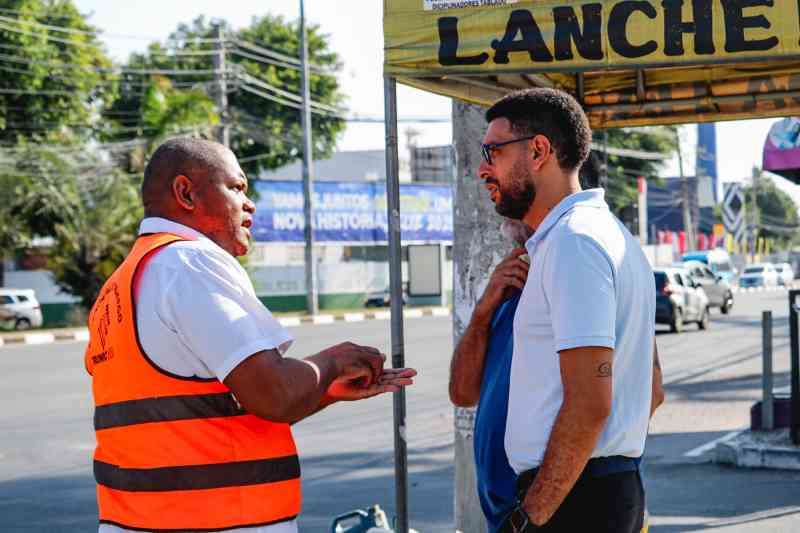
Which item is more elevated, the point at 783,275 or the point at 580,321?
the point at 580,321

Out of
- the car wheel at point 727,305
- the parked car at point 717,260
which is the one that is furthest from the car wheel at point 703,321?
the parked car at point 717,260

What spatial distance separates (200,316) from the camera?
2.67 metres

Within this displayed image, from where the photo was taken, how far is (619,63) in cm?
408

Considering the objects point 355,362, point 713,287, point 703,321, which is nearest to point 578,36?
point 355,362

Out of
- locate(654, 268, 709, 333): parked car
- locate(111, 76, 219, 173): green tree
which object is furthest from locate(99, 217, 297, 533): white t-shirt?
locate(111, 76, 219, 173): green tree

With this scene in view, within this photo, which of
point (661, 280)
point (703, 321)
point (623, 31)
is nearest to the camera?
point (623, 31)

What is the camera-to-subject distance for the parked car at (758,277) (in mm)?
60906

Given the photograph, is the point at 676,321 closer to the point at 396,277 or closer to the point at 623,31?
the point at 396,277

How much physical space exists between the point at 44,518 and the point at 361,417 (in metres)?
5.13

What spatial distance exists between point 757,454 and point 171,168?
675 centimetres

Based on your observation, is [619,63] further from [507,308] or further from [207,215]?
[207,215]

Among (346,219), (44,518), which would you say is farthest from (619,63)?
(346,219)

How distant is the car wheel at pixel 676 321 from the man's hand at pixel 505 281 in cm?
2130

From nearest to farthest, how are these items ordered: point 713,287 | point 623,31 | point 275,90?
point 623,31
point 713,287
point 275,90
